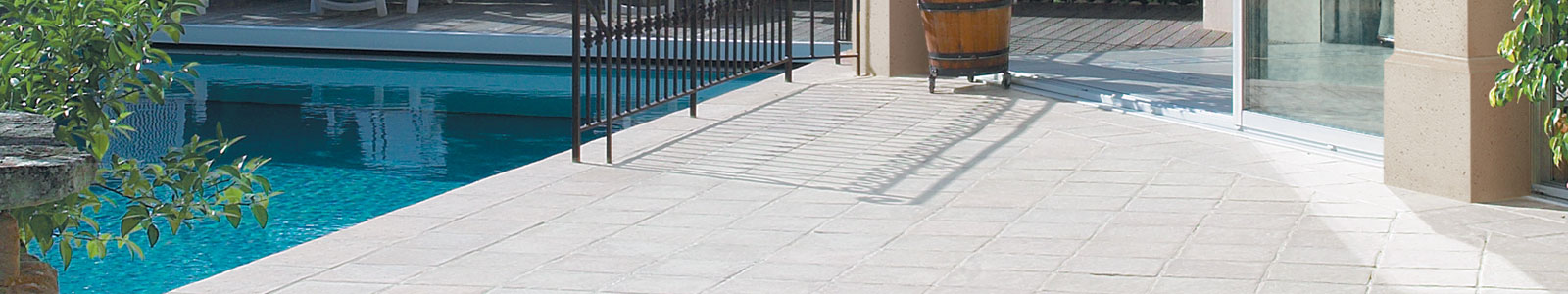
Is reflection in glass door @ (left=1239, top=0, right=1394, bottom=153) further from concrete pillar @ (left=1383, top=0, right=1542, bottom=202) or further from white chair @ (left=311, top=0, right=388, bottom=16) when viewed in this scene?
white chair @ (left=311, top=0, right=388, bottom=16)

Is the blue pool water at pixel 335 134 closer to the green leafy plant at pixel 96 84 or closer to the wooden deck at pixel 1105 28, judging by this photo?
the wooden deck at pixel 1105 28

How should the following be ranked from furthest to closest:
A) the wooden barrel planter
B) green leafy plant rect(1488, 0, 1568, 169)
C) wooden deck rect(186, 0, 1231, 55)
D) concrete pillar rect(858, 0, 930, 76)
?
1. wooden deck rect(186, 0, 1231, 55)
2. concrete pillar rect(858, 0, 930, 76)
3. the wooden barrel planter
4. green leafy plant rect(1488, 0, 1568, 169)

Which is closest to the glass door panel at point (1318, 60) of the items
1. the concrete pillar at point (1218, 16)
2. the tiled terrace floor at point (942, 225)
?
the tiled terrace floor at point (942, 225)

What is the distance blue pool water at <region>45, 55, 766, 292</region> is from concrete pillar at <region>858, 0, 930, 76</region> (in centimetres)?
148

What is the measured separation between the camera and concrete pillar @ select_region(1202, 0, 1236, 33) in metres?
12.1

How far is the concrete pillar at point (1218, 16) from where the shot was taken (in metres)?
12.1

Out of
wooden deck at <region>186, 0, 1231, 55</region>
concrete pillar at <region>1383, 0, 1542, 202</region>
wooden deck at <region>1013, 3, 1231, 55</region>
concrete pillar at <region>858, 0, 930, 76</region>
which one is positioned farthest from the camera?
wooden deck at <region>186, 0, 1231, 55</region>

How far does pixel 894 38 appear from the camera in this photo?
9.89 meters

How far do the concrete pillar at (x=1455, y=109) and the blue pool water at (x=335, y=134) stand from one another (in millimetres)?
4362

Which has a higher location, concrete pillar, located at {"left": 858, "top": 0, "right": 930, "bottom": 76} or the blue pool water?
concrete pillar, located at {"left": 858, "top": 0, "right": 930, "bottom": 76}

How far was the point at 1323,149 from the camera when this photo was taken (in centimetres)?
666

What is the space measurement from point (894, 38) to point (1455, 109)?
15.6 ft

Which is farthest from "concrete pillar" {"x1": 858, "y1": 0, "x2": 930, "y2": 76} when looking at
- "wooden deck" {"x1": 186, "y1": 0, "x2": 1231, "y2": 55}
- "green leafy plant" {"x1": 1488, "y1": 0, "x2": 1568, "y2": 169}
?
"green leafy plant" {"x1": 1488, "y1": 0, "x2": 1568, "y2": 169}

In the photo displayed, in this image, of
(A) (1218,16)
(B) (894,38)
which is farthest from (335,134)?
(A) (1218,16)
